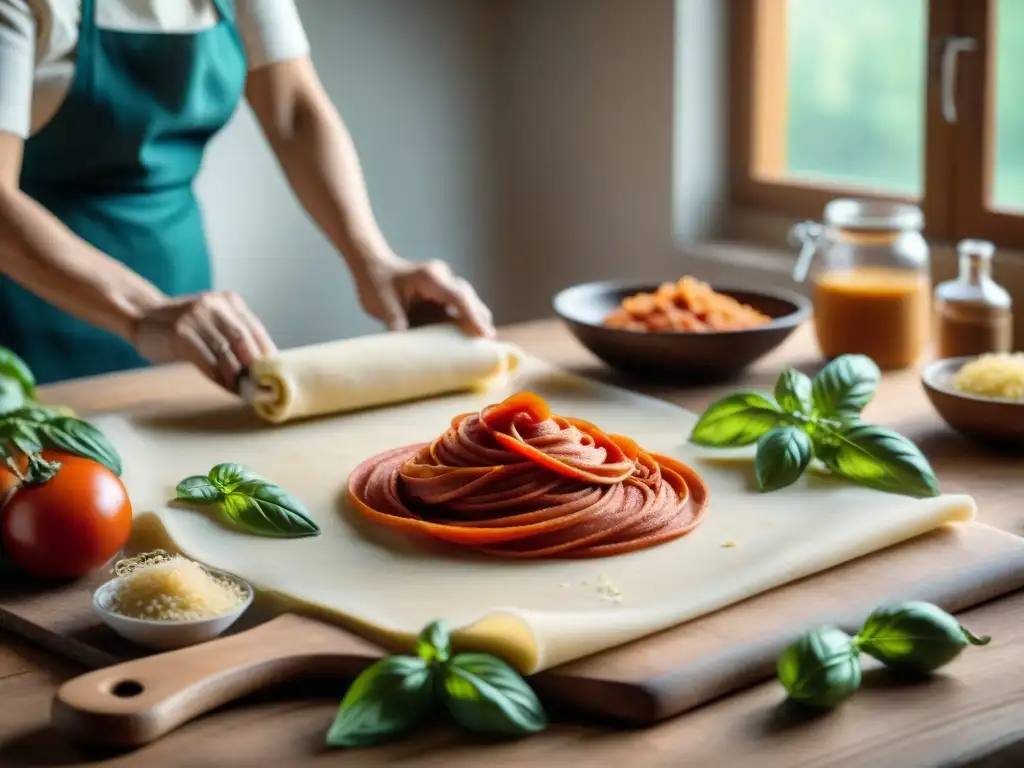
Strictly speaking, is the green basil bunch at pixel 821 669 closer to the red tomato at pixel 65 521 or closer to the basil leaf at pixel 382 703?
the basil leaf at pixel 382 703

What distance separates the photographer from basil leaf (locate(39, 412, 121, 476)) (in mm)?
1231

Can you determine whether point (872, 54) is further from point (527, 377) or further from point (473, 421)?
point (473, 421)

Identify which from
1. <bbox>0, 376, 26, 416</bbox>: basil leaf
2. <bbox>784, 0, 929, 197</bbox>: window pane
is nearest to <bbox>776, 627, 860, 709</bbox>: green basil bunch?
<bbox>0, 376, 26, 416</bbox>: basil leaf

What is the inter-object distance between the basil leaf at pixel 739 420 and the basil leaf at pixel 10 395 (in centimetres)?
69

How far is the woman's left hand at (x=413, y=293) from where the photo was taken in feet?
5.76

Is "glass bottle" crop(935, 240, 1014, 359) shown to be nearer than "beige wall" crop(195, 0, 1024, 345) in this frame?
Yes

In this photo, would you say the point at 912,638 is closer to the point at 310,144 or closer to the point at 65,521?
the point at 65,521

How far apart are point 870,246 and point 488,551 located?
2.94ft

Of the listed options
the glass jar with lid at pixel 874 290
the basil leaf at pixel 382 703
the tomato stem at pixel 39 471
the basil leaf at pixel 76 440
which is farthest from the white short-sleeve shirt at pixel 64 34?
the basil leaf at pixel 382 703

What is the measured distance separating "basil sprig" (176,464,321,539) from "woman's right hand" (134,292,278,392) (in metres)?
0.33

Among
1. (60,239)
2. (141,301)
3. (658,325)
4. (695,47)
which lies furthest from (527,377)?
(695,47)

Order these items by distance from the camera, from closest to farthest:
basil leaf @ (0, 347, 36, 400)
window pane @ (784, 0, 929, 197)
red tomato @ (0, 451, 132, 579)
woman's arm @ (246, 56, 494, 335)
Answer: red tomato @ (0, 451, 132, 579)
basil leaf @ (0, 347, 36, 400)
woman's arm @ (246, 56, 494, 335)
window pane @ (784, 0, 929, 197)

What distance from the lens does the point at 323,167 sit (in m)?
2.06

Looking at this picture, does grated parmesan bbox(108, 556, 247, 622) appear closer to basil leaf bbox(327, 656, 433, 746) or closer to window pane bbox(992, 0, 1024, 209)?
basil leaf bbox(327, 656, 433, 746)
